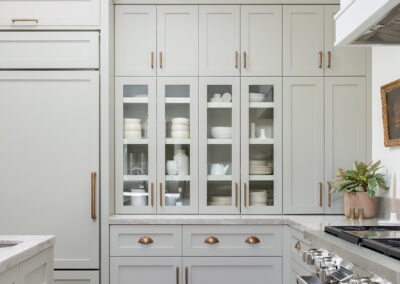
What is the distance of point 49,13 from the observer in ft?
9.97

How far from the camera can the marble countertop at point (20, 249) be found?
1.61 meters

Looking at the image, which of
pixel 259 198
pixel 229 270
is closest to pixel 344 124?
pixel 259 198

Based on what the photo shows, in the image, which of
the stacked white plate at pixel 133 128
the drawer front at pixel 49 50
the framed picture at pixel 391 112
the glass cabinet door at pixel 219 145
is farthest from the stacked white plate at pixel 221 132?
the framed picture at pixel 391 112

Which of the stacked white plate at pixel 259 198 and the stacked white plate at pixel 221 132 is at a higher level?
the stacked white plate at pixel 221 132

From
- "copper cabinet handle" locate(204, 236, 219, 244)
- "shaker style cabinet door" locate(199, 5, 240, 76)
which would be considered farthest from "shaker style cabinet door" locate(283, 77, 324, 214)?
"copper cabinet handle" locate(204, 236, 219, 244)

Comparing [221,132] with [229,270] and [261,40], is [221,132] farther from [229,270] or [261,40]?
[229,270]

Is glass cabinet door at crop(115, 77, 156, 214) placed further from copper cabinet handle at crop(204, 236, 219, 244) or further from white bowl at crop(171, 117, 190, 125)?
copper cabinet handle at crop(204, 236, 219, 244)

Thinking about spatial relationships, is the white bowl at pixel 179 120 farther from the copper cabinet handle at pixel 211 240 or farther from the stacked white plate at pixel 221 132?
the copper cabinet handle at pixel 211 240

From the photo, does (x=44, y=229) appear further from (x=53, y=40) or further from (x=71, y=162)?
(x=53, y=40)

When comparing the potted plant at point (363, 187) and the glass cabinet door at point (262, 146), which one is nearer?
the potted plant at point (363, 187)

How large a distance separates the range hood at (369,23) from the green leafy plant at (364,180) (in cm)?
99

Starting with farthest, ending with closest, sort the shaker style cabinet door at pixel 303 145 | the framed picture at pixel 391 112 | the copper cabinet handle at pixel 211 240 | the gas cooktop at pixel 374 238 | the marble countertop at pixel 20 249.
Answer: the shaker style cabinet door at pixel 303 145 → the copper cabinet handle at pixel 211 240 → the framed picture at pixel 391 112 → the marble countertop at pixel 20 249 → the gas cooktop at pixel 374 238

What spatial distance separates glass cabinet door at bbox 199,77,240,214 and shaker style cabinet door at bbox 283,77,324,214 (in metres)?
0.33

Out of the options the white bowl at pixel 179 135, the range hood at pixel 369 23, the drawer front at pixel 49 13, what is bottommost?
the white bowl at pixel 179 135
